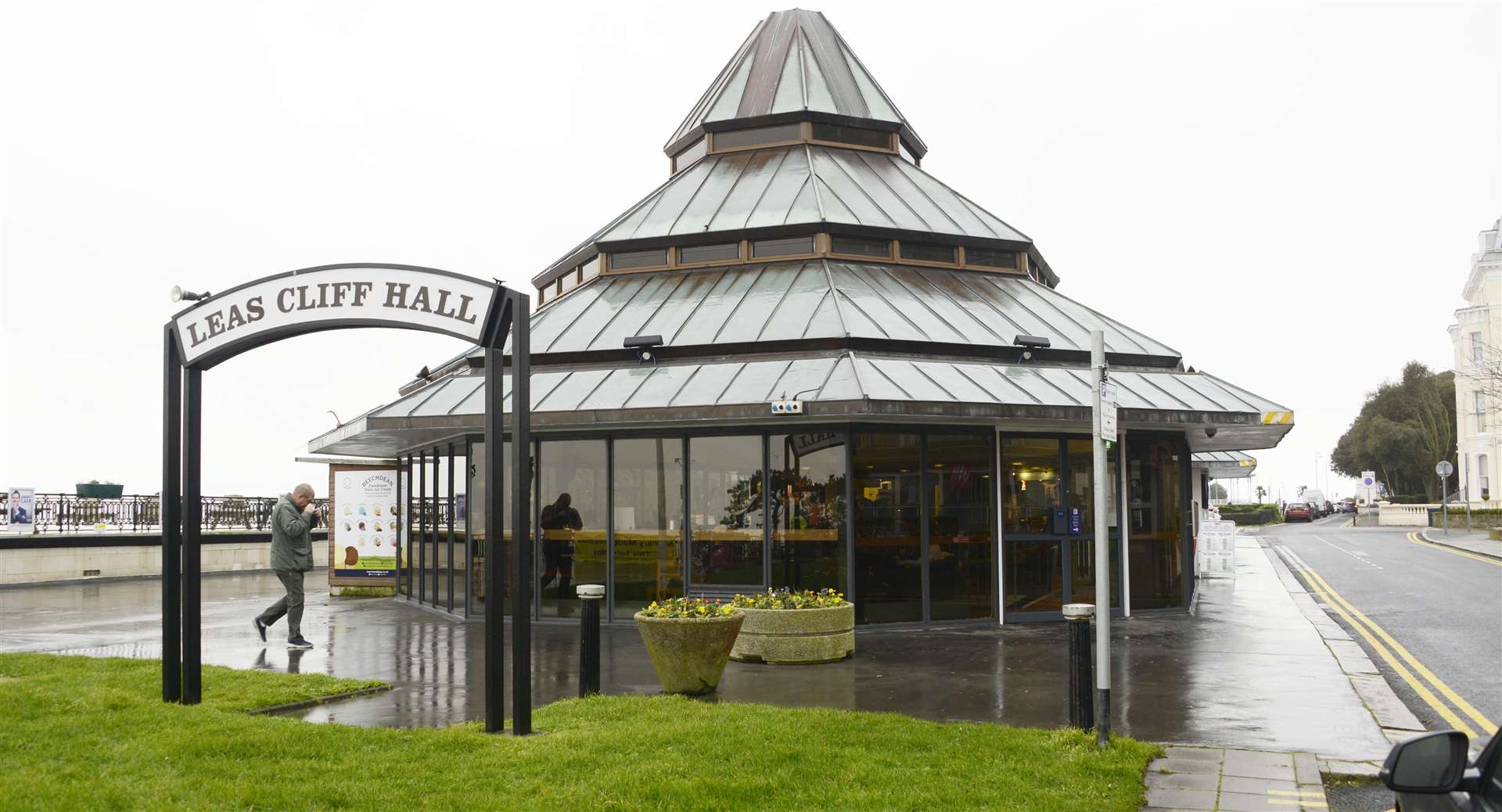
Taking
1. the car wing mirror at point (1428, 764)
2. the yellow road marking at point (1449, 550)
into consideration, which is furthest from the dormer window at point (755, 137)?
the car wing mirror at point (1428, 764)

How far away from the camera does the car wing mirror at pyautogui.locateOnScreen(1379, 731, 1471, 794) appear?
10.5 ft

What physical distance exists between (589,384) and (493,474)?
8467mm

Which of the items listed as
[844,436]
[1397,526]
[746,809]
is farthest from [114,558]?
[1397,526]

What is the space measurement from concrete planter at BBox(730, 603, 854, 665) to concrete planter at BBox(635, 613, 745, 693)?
215cm

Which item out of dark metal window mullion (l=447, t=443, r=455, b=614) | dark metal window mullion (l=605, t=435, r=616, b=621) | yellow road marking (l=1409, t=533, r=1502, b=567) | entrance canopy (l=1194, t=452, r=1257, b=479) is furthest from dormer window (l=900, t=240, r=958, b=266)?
Answer: yellow road marking (l=1409, t=533, r=1502, b=567)

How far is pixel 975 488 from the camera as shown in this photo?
17.2 meters

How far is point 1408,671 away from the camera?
13000mm

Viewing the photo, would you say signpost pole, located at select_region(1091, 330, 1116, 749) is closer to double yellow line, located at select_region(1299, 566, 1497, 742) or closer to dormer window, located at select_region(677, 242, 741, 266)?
double yellow line, located at select_region(1299, 566, 1497, 742)

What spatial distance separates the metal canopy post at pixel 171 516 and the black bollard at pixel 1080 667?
7478 mm

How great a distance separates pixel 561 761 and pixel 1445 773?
5.69 meters

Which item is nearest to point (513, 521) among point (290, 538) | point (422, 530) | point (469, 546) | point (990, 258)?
point (290, 538)

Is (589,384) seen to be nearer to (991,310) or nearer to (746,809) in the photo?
(991,310)

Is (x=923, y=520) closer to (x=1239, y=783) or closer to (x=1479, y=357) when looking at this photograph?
(x=1239, y=783)

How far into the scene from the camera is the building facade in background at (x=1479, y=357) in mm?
73125
